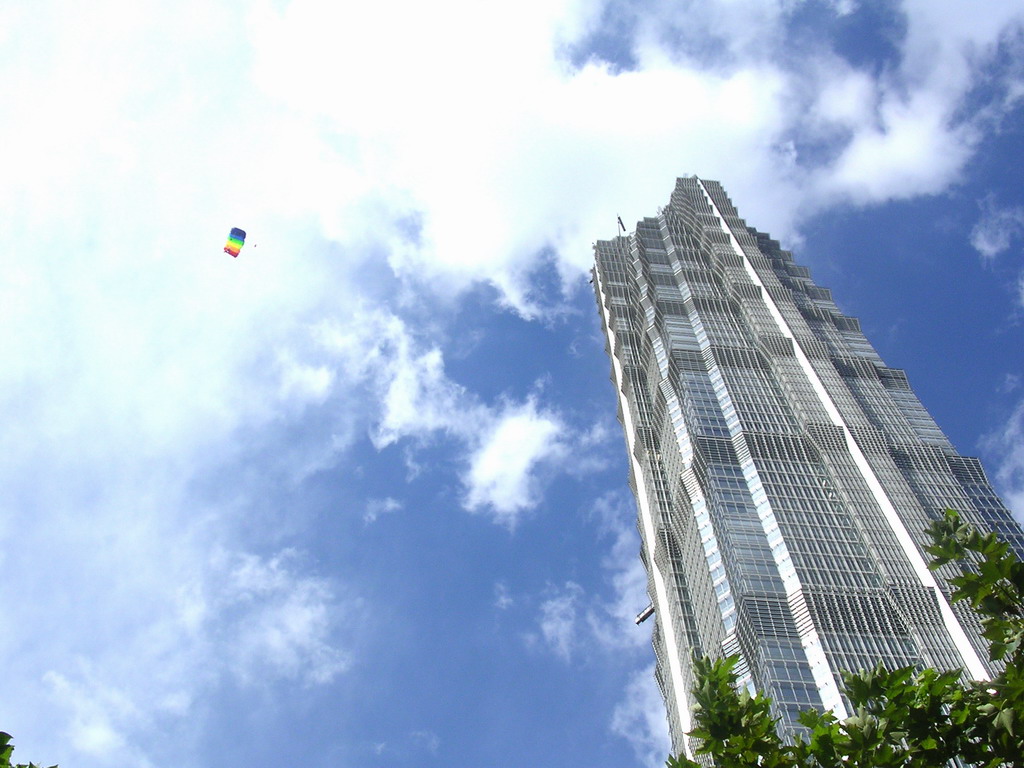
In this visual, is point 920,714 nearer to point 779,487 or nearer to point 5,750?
point 5,750

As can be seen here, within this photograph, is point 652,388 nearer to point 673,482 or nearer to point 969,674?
point 673,482

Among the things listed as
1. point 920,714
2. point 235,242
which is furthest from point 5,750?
point 235,242

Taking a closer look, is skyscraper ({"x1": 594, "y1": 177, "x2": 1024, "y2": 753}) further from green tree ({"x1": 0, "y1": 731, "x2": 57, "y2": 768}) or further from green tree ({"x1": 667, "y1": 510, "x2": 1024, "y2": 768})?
green tree ({"x1": 0, "y1": 731, "x2": 57, "y2": 768})

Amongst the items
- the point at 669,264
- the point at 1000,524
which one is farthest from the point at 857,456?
the point at 669,264

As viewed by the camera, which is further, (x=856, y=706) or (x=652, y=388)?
(x=652, y=388)

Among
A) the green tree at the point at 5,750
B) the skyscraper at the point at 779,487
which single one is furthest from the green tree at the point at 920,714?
the skyscraper at the point at 779,487

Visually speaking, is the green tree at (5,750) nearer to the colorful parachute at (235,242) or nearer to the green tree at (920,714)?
the green tree at (920,714)

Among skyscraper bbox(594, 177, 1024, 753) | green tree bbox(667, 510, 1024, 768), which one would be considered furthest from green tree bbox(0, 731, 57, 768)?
skyscraper bbox(594, 177, 1024, 753)

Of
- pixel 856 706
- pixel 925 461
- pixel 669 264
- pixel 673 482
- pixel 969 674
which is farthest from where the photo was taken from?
pixel 669 264
